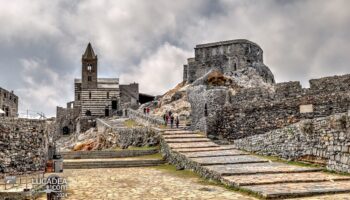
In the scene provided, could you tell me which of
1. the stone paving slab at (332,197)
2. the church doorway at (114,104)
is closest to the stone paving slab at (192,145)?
the stone paving slab at (332,197)

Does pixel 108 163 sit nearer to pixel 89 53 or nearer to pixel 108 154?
pixel 108 154

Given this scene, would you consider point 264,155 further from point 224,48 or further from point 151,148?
point 224,48

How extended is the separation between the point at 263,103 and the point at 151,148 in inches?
294

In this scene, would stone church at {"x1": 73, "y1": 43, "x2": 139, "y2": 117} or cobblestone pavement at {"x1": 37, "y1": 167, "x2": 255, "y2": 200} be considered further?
stone church at {"x1": 73, "y1": 43, "x2": 139, "y2": 117}

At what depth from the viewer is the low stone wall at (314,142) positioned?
520 inches

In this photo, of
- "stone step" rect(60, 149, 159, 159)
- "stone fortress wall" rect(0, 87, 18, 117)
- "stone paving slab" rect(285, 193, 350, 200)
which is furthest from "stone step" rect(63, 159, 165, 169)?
"stone fortress wall" rect(0, 87, 18, 117)

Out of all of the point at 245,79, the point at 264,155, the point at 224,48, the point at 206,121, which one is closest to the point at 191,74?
the point at 224,48

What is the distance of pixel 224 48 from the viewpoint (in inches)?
2443

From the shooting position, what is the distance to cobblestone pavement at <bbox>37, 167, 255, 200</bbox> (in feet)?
37.8

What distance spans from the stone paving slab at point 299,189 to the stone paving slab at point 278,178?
35cm

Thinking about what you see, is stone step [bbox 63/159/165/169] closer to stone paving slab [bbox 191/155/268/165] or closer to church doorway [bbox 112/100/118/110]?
stone paving slab [bbox 191/155/268/165]

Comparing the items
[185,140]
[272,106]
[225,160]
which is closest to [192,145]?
[185,140]

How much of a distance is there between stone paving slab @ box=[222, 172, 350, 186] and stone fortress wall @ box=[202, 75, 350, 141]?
775cm

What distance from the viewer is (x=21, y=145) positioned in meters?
17.2
